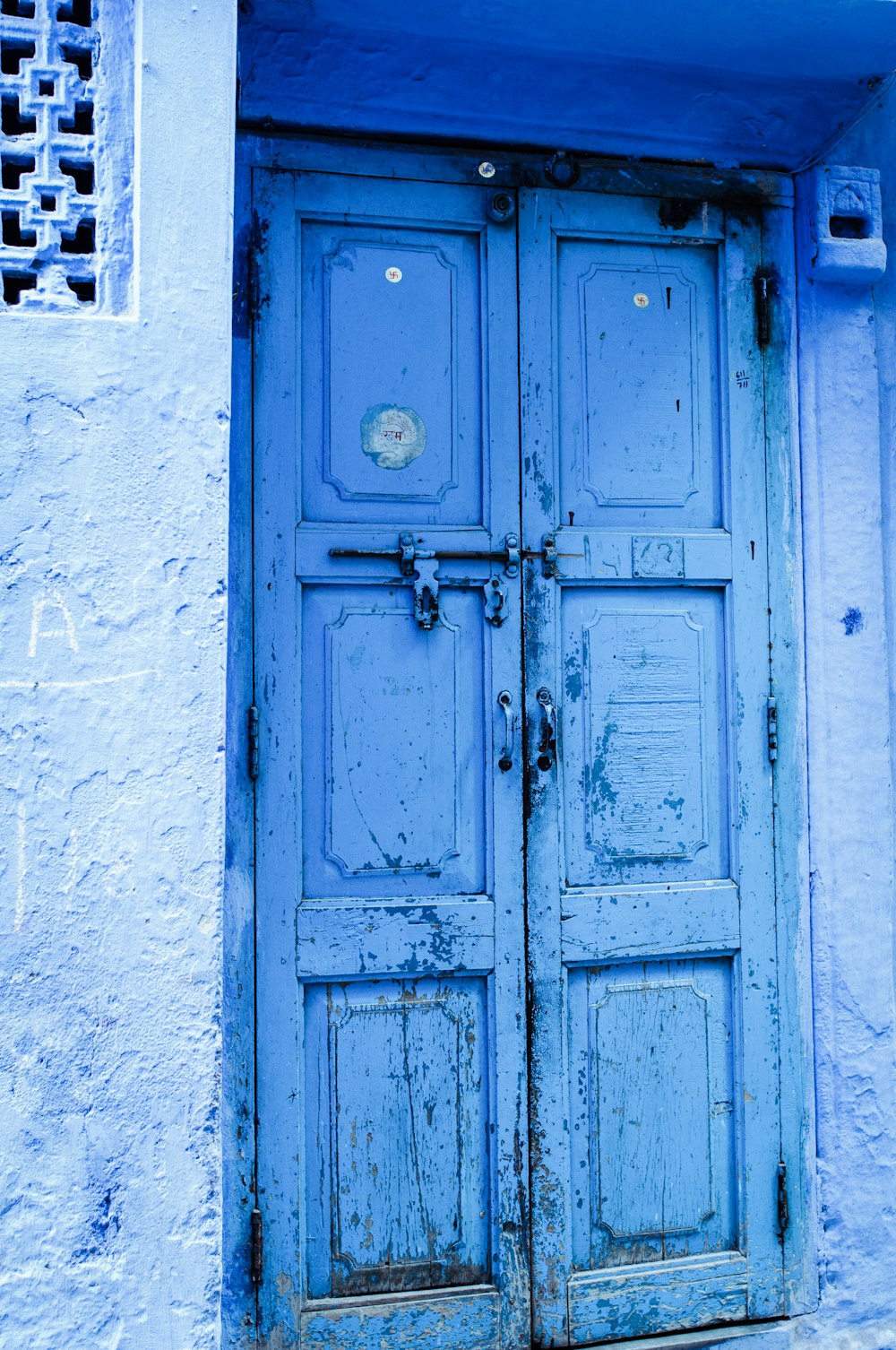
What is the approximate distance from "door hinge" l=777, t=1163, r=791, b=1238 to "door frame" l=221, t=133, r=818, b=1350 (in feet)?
0.07

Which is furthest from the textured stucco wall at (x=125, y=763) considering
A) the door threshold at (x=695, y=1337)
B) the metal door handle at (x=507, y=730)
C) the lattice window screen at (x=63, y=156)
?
the door threshold at (x=695, y=1337)

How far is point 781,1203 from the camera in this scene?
89.3 inches

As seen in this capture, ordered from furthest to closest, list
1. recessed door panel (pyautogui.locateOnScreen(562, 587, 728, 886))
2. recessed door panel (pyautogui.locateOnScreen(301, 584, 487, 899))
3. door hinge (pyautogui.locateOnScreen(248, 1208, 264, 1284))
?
1. recessed door panel (pyautogui.locateOnScreen(562, 587, 728, 886))
2. recessed door panel (pyautogui.locateOnScreen(301, 584, 487, 899))
3. door hinge (pyautogui.locateOnScreen(248, 1208, 264, 1284))

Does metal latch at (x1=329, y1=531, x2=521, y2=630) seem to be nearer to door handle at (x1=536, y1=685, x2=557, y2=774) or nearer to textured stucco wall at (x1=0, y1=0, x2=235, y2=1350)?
door handle at (x1=536, y1=685, x2=557, y2=774)

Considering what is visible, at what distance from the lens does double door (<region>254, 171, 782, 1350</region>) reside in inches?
82.9

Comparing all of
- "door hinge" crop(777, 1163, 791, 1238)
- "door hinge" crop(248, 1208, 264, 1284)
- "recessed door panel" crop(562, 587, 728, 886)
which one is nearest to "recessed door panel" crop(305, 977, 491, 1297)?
"door hinge" crop(248, 1208, 264, 1284)

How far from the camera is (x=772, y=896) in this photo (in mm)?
2320

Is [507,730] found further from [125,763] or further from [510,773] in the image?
[125,763]

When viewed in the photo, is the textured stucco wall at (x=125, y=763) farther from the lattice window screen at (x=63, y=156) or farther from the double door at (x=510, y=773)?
the double door at (x=510, y=773)

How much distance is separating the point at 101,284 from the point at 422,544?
801mm

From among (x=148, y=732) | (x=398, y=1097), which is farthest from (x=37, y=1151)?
(x=398, y=1097)

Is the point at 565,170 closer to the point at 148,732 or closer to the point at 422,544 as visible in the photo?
the point at 422,544

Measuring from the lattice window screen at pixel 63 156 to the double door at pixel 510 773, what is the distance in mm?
469

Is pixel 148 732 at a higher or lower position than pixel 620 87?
lower
